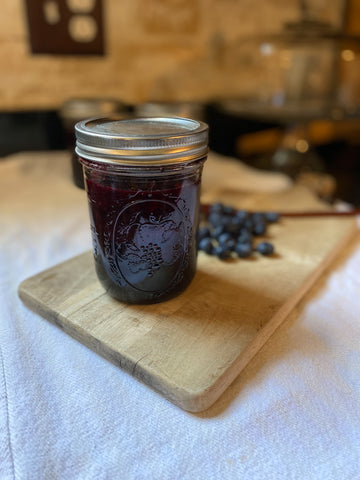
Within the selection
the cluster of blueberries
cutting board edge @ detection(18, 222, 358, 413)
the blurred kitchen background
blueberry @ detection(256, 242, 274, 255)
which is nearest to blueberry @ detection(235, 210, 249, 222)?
the cluster of blueberries

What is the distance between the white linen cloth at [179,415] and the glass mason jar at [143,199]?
107 millimetres

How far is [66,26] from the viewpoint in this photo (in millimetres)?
1111

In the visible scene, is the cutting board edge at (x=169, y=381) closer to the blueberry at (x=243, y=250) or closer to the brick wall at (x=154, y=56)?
the blueberry at (x=243, y=250)

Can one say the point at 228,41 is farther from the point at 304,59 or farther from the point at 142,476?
the point at 142,476

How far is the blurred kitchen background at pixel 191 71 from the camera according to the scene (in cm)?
107

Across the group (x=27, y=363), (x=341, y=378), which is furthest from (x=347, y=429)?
(x=27, y=363)

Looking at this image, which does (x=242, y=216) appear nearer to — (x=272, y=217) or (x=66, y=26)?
(x=272, y=217)

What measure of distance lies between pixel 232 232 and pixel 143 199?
30 centimetres

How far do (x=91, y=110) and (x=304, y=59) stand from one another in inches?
27.1

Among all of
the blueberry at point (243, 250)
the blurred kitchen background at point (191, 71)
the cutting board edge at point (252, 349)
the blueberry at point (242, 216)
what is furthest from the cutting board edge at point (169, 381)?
the blurred kitchen background at point (191, 71)

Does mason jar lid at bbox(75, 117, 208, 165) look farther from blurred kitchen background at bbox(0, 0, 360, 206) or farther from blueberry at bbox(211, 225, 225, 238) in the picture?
blurred kitchen background at bbox(0, 0, 360, 206)

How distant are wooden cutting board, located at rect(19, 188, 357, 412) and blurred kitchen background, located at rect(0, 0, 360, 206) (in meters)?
0.50

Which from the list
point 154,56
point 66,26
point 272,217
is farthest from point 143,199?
point 154,56

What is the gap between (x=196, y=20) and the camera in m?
1.37
